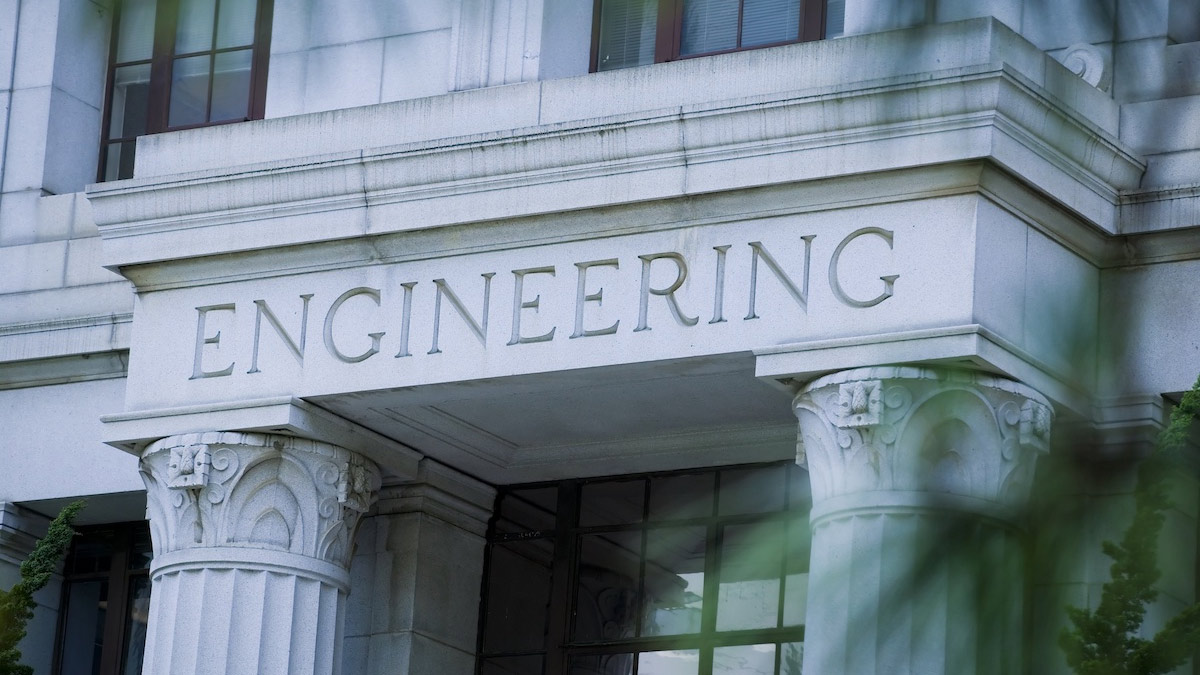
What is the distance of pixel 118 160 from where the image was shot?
17828 millimetres

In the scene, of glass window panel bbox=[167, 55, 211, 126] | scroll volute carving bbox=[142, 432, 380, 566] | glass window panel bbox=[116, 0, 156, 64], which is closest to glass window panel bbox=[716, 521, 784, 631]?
scroll volute carving bbox=[142, 432, 380, 566]

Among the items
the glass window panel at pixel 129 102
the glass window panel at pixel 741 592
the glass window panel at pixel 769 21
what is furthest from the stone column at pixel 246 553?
the glass window panel at pixel 129 102

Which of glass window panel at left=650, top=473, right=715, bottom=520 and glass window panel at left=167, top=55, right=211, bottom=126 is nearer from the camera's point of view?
glass window panel at left=650, top=473, right=715, bottom=520

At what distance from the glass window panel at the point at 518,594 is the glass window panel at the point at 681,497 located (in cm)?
103

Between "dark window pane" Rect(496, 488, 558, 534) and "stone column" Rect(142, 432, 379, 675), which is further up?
"dark window pane" Rect(496, 488, 558, 534)

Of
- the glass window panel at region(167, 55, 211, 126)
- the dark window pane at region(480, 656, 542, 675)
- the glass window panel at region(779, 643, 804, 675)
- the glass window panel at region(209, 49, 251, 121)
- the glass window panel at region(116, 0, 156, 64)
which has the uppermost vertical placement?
the glass window panel at region(167, 55, 211, 126)

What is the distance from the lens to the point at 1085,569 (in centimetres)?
327

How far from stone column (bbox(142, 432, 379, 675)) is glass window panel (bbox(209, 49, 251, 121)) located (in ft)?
11.1

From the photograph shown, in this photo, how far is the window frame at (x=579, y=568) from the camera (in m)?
14.8

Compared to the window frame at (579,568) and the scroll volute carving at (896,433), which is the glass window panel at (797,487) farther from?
the scroll volute carving at (896,433)

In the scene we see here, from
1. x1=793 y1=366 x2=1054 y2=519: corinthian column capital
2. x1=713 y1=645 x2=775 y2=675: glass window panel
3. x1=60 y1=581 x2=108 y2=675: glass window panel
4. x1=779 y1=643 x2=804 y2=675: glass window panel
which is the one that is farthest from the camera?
x1=60 y1=581 x2=108 y2=675: glass window panel

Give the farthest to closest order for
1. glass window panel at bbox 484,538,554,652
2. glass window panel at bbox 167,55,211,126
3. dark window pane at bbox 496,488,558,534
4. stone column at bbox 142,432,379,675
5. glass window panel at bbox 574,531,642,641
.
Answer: glass window panel at bbox 167,55,211,126
dark window pane at bbox 496,488,558,534
glass window panel at bbox 484,538,554,652
glass window panel at bbox 574,531,642,641
stone column at bbox 142,432,379,675

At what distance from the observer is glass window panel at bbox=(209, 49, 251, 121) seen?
16.2m

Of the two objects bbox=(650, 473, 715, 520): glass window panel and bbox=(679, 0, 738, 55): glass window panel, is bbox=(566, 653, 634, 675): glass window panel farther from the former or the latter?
bbox=(679, 0, 738, 55): glass window panel
